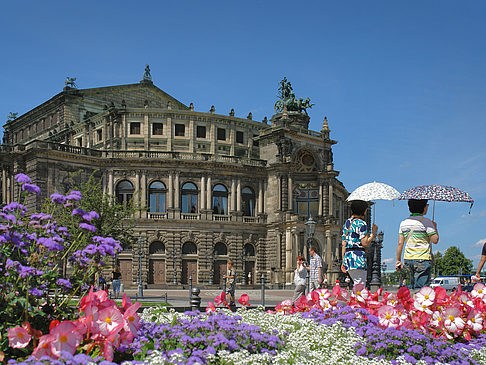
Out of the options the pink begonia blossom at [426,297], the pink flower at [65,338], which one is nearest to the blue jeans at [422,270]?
the pink begonia blossom at [426,297]

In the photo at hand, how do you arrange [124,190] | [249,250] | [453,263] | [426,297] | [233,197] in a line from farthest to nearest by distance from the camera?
[453,263] → [249,250] → [233,197] → [124,190] → [426,297]

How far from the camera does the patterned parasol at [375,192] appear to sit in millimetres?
16281

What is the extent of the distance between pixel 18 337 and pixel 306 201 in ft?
185

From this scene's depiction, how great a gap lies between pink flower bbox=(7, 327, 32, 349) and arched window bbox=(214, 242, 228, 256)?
2029 inches

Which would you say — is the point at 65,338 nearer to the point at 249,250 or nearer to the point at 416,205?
the point at 416,205

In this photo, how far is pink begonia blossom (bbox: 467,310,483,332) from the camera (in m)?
11.0

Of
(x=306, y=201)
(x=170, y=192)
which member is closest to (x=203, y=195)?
(x=170, y=192)

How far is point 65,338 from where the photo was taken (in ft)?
23.4

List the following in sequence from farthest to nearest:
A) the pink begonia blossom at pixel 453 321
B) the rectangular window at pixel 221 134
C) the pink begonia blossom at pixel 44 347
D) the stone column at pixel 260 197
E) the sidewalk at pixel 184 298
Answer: the rectangular window at pixel 221 134 < the stone column at pixel 260 197 < the sidewalk at pixel 184 298 < the pink begonia blossom at pixel 453 321 < the pink begonia blossom at pixel 44 347

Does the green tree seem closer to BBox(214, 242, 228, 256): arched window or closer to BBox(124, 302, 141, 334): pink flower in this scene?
BBox(214, 242, 228, 256): arched window

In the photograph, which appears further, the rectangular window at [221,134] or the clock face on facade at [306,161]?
the clock face on facade at [306,161]

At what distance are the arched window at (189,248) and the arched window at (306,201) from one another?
1176cm

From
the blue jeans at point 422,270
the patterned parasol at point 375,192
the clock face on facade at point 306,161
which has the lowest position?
the blue jeans at point 422,270

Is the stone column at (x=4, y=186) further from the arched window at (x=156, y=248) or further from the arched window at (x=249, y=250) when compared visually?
the arched window at (x=249, y=250)
